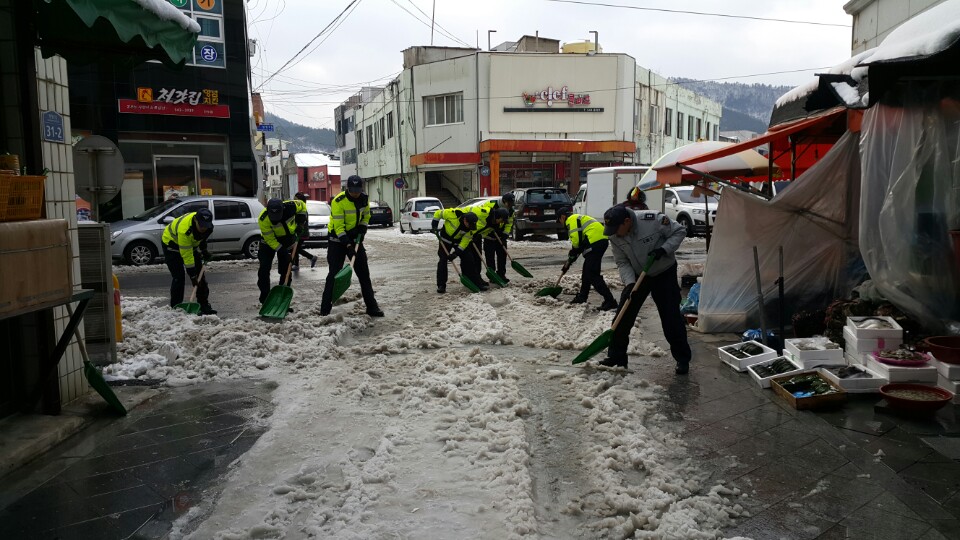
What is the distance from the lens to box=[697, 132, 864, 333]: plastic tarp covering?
6980mm

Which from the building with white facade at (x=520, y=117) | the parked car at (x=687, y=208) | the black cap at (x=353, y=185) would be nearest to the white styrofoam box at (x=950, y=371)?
the black cap at (x=353, y=185)

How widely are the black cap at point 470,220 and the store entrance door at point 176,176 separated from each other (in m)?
12.9

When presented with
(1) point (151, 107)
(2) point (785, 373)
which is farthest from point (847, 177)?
(1) point (151, 107)

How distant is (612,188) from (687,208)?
7.60 feet

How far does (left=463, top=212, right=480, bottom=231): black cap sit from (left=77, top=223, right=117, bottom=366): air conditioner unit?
551 cm

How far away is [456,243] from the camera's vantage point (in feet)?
34.8

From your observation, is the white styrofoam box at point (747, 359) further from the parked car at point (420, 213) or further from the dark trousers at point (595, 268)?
the parked car at point (420, 213)

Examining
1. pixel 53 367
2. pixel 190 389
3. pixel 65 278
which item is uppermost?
pixel 65 278

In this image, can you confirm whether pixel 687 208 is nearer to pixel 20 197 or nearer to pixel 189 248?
pixel 189 248

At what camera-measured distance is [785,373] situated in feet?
17.6

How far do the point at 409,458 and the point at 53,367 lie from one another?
8.50 feet

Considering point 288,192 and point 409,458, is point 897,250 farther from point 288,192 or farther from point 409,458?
point 288,192

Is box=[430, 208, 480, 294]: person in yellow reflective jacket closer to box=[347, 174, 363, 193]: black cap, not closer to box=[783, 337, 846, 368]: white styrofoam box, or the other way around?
box=[347, 174, 363, 193]: black cap

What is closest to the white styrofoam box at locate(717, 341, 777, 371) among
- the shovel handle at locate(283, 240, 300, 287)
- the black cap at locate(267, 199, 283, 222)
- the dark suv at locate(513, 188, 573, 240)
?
the shovel handle at locate(283, 240, 300, 287)
